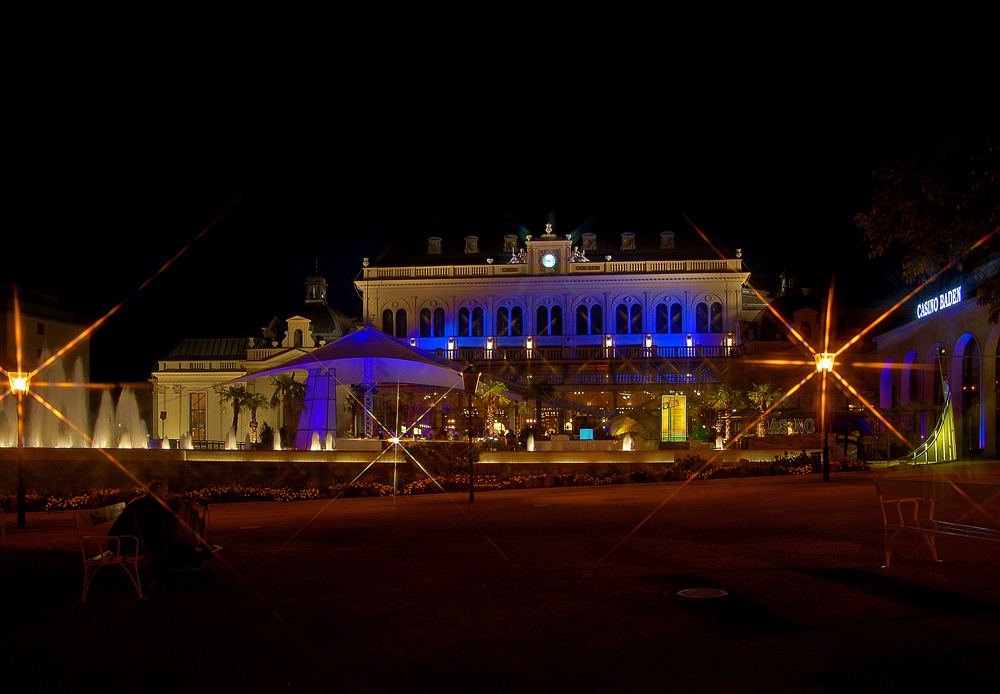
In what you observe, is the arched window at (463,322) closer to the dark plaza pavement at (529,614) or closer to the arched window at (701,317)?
the arched window at (701,317)

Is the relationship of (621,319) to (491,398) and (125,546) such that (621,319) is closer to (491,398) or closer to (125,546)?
(491,398)

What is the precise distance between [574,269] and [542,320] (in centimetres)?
413

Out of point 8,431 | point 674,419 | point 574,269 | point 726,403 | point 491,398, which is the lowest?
point 8,431

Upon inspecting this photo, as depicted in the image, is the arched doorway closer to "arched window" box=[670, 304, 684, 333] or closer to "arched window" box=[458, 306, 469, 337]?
"arched window" box=[670, 304, 684, 333]

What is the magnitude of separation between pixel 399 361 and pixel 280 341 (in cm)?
3674

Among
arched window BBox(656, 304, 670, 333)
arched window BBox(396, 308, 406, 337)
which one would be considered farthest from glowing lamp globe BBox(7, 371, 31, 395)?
arched window BBox(656, 304, 670, 333)

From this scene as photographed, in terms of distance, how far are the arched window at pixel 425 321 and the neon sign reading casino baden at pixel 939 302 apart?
115ft

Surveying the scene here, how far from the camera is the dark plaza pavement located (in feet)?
19.9

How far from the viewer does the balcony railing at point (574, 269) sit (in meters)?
60.0

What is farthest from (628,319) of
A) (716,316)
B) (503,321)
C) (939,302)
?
(939,302)

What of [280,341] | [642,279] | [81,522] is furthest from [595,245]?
[81,522]

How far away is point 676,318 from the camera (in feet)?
198

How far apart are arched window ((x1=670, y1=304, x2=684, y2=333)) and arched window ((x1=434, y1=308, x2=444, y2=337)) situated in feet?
51.7

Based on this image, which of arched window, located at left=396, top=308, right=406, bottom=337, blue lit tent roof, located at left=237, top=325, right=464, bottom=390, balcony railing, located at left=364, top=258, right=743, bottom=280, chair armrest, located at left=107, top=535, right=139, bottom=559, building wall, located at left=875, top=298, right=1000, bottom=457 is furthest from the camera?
arched window, located at left=396, top=308, right=406, bottom=337
